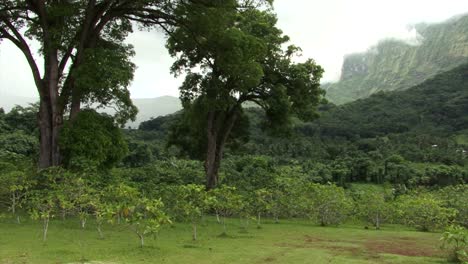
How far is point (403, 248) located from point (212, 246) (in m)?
4.87

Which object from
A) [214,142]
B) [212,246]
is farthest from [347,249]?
[214,142]

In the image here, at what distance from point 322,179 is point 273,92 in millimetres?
24791

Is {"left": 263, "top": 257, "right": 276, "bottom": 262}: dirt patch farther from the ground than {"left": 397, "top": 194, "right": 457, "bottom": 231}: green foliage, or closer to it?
closer to it

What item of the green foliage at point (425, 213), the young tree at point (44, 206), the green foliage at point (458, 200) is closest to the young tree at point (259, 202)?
the green foliage at point (425, 213)

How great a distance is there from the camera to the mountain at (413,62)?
15088 cm

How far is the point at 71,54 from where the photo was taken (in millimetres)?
16828

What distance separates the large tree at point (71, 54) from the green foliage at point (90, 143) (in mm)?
830

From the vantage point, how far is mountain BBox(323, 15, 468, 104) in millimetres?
150875

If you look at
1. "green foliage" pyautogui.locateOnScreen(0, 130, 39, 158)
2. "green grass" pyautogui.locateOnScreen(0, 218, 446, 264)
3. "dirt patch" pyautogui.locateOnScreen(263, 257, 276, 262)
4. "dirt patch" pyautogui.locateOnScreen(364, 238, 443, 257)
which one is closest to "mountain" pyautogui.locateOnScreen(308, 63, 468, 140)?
"green foliage" pyautogui.locateOnScreen(0, 130, 39, 158)

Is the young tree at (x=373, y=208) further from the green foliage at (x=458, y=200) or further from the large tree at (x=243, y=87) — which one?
the large tree at (x=243, y=87)

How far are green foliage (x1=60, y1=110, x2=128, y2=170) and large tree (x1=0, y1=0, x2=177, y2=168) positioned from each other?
830 millimetres

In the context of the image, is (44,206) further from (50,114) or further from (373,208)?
(373,208)

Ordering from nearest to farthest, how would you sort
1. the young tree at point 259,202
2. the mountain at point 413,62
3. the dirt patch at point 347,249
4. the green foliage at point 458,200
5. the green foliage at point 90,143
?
1. the dirt patch at point 347,249
2. the green foliage at point 90,143
3. the young tree at point 259,202
4. the green foliage at point 458,200
5. the mountain at point 413,62

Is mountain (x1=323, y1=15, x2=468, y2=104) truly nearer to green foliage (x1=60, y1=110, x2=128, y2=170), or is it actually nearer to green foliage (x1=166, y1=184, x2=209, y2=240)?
green foliage (x1=60, y1=110, x2=128, y2=170)
